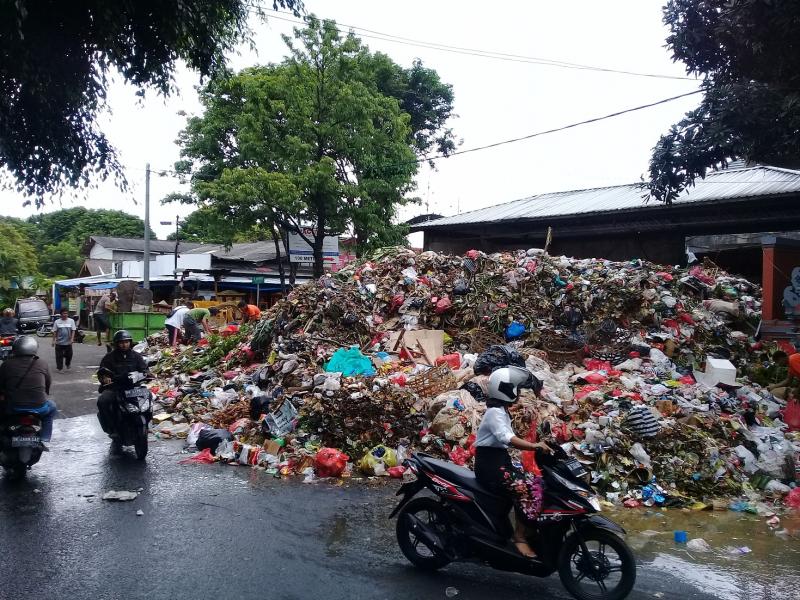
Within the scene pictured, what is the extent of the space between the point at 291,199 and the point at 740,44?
15.2 metres

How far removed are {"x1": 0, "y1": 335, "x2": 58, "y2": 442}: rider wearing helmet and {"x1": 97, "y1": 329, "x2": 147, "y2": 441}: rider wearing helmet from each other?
856 millimetres

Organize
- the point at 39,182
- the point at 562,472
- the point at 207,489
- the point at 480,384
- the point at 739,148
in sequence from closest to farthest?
the point at 562,472, the point at 39,182, the point at 207,489, the point at 480,384, the point at 739,148

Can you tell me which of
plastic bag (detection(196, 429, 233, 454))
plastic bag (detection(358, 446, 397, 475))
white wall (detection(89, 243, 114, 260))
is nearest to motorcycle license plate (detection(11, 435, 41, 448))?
plastic bag (detection(196, 429, 233, 454))

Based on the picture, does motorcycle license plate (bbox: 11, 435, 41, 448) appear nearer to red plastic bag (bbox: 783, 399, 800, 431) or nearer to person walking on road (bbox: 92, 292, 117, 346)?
red plastic bag (bbox: 783, 399, 800, 431)

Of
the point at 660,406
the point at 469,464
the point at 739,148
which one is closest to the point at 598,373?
the point at 660,406

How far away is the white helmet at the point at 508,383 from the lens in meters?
4.48

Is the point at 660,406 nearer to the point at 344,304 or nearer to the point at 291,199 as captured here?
the point at 344,304

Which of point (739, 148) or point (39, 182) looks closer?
point (39, 182)

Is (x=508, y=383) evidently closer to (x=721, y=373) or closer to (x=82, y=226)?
(x=721, y=373)

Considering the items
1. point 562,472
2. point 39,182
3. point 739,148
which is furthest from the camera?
point 739,148

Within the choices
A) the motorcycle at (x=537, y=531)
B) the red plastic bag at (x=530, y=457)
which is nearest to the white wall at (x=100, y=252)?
the red plastic bag at (x=530, y=457)

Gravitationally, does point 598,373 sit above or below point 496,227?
below

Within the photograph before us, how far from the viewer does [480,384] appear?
884cm

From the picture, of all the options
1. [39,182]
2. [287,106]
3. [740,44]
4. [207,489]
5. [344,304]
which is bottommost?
[207,489]
